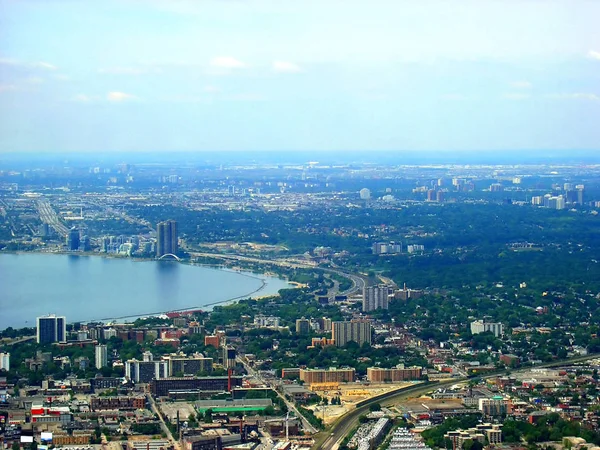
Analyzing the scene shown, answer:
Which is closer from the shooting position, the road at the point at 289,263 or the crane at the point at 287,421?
the crane at the point at 287,421

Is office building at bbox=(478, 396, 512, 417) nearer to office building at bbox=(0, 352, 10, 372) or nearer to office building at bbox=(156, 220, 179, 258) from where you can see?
office building at bbox=(0, 352, 10, 372)

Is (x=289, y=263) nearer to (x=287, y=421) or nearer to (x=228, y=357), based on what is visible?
(x=228, y=357)

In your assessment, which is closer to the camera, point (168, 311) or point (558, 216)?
point (168, 311)

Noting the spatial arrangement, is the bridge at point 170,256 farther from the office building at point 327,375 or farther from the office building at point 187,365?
the office building at point 327,375

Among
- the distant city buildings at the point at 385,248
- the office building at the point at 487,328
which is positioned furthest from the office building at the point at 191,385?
the distant city buildings at the point at 385,248

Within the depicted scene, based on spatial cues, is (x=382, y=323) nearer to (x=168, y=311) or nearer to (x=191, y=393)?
(x=168, y=311)

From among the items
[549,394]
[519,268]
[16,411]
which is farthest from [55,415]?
[519,268]

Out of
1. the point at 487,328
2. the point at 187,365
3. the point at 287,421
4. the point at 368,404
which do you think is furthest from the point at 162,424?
the point at 487,328
